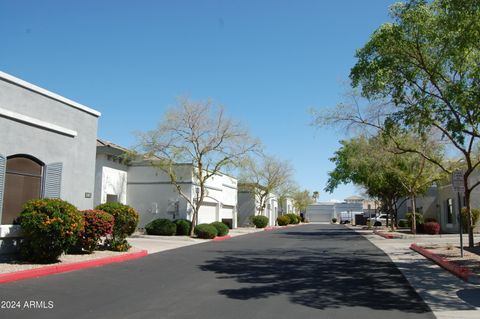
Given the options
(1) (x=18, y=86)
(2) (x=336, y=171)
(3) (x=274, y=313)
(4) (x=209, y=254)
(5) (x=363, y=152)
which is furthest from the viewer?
(2) (x=336, y=171)

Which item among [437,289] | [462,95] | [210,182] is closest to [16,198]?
[437,289]

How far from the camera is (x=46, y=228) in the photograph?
1261cm

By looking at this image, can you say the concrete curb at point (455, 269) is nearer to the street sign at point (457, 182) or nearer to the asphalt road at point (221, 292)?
the asphalt road at point (221, 292)

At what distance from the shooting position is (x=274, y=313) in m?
7.93

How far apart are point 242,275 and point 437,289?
4.78 metres

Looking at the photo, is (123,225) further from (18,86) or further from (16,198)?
(18,86)

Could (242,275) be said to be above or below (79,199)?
below

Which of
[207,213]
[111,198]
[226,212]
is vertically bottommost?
[207,213]

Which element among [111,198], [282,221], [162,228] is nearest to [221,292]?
[162,228]

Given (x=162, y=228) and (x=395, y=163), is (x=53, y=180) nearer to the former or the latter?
(x=162, y=228)

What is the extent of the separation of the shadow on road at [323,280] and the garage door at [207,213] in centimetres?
1998

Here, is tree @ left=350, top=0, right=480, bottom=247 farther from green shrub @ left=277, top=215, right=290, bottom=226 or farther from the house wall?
green shrub @ left=277, top=215, right=290, bottom=226

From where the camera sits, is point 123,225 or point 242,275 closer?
point 242,275

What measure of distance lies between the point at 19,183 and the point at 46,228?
2655 mm
